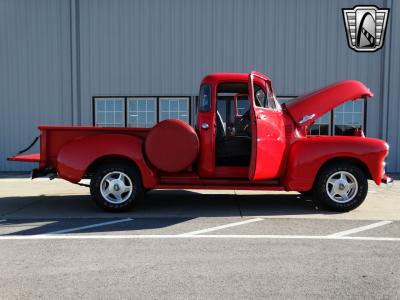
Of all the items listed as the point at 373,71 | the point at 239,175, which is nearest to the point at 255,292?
the point at 239,175

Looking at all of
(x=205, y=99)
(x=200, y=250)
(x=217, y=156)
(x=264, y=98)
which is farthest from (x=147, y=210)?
(x=264, y=98)

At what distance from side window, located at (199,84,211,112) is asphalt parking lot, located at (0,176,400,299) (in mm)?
1622

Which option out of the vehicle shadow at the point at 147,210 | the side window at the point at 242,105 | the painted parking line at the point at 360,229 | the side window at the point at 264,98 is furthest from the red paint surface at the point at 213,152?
the painted parking line at the point at 360,229

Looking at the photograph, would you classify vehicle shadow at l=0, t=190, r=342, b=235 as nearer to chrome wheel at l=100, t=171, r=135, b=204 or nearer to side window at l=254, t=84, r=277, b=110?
chrome wheel at l=100, t=171, r=135, b=204

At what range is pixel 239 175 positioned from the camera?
6.13m

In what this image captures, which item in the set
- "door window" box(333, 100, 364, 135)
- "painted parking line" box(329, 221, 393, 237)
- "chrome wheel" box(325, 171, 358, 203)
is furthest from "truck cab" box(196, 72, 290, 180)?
"door window" box(333, 100, 364, 135)

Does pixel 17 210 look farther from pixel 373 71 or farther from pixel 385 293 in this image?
pixel 373 71

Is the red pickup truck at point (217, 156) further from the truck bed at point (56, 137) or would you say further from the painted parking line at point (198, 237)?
the painted parking line at point (198, 237)

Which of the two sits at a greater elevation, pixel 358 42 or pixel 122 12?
pixel 122 12

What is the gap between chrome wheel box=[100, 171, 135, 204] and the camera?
5.91m

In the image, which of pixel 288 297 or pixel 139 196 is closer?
pixel 288 297

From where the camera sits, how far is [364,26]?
11.1 metres

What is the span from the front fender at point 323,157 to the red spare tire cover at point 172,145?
1.53m

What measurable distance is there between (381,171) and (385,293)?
3.25 metres
